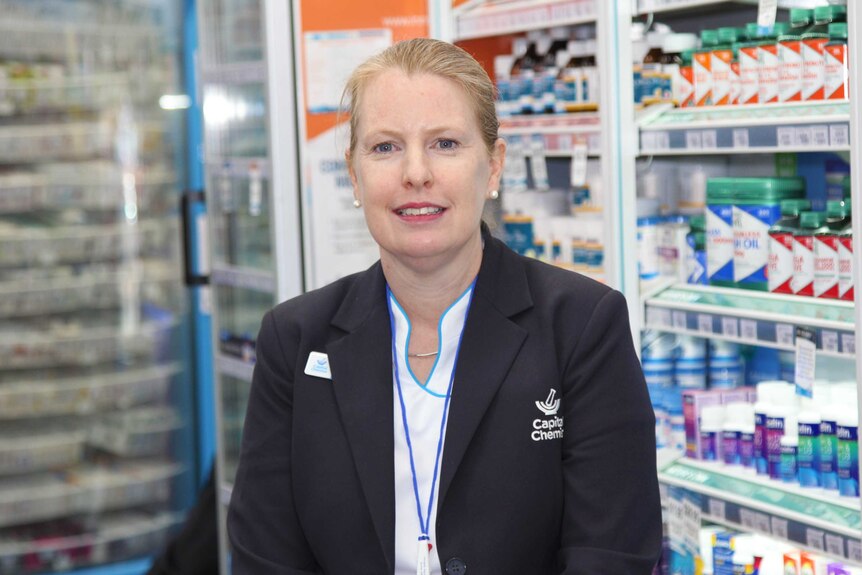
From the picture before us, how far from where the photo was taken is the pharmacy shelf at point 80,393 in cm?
534

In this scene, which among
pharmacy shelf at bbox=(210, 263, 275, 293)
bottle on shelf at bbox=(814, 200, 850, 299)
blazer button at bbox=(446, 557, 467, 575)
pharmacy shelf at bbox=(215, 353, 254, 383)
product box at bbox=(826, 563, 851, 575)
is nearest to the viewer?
blazer button at bbox=(446, 557, 467, 575)

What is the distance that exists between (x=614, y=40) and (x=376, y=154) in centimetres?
157

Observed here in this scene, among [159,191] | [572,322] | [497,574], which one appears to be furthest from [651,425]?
[159,191]

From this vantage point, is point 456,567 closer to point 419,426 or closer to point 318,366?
point 419,426

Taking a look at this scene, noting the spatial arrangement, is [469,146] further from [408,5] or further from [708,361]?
[408,5]

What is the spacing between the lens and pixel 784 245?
3.08 meters

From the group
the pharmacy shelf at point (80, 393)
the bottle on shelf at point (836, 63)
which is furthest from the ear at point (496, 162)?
the pharmacy shelf at point (80, 393)

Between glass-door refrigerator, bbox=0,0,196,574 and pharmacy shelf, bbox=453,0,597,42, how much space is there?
80.8 inches

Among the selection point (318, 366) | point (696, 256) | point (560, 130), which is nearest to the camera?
point (318, 366)

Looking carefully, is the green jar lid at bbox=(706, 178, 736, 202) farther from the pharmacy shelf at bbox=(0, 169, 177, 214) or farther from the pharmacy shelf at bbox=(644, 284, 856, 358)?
the pharmacy shelf at bbox=(0, 169, 177, 214)

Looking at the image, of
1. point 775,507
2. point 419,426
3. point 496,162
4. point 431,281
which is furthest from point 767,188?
point 419,426

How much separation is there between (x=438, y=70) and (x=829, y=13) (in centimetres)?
145

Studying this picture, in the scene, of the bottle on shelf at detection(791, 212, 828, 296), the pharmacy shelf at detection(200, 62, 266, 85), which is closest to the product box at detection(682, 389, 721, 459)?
the bottle on shelf at detection(791, 212, 828, 296)

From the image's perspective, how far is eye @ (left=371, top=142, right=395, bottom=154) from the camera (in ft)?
6.22
